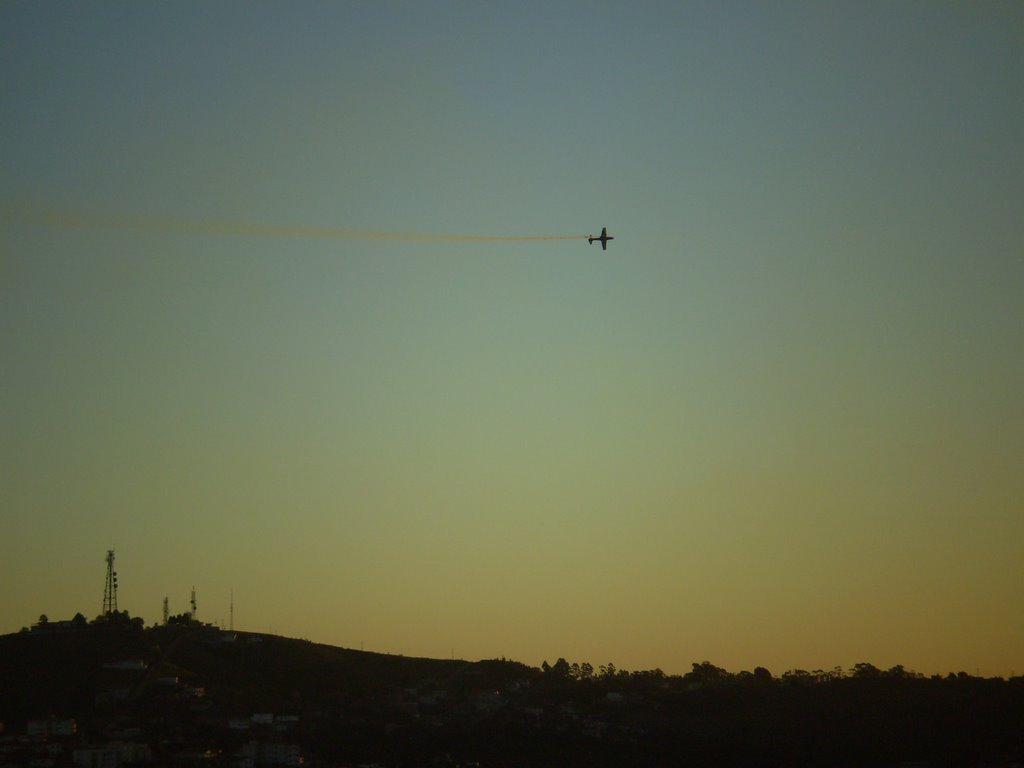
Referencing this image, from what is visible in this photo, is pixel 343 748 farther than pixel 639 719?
No

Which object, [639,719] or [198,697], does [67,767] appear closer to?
[198,697]

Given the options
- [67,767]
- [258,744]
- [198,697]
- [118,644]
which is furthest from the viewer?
[118,644]

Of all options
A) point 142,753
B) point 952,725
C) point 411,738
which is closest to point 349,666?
point 411,738

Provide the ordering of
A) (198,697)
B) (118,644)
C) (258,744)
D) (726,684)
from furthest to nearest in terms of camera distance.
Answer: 1. (726,684)
2. (118,644)
3. (198,697)
4. (258,744)

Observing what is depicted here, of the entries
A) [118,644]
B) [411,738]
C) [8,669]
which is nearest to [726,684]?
[411,738]

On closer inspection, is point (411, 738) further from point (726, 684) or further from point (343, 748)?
point (726, 684)

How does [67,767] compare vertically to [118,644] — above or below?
below
